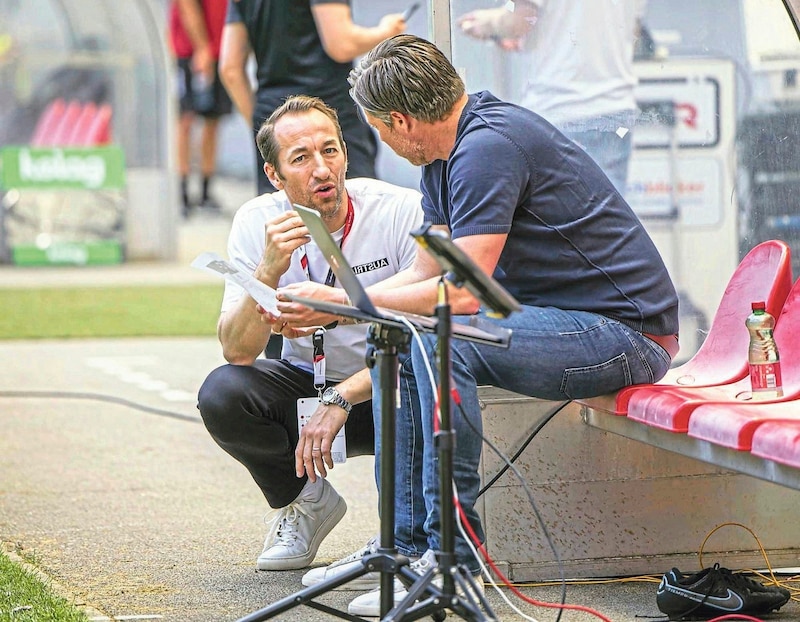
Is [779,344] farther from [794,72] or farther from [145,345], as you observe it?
[145,345]

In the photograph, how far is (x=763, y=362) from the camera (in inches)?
149

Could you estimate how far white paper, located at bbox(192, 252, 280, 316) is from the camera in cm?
351

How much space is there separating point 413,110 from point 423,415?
0.78 meters

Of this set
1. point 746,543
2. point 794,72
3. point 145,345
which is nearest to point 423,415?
point 746,543

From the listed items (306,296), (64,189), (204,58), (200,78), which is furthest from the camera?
(200,78)

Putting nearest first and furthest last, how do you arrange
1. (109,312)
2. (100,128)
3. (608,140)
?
1. (608,140)
2. (109,312)
3. (100,128)

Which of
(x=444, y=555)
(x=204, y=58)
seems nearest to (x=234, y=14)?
(x=444, y=555)

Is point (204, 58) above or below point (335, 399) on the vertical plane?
above

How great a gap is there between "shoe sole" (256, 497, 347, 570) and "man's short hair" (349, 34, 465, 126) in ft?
4.31

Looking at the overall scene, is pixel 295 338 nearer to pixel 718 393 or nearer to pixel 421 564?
pixel 421 564

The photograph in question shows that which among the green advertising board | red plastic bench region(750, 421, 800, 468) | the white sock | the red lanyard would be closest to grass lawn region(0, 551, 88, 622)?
the white sock

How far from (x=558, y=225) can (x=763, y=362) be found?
2.12 ft

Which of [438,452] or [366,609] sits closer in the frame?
[438,452]

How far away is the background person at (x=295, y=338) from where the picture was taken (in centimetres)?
425
